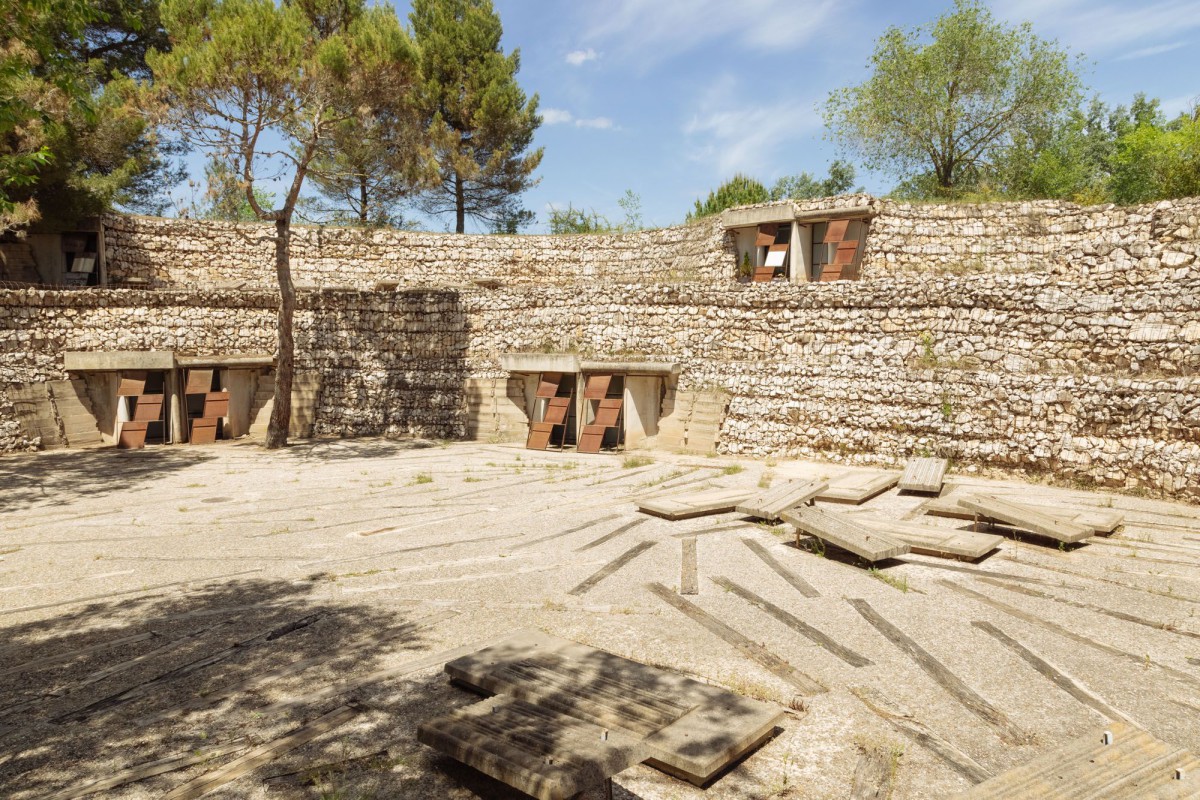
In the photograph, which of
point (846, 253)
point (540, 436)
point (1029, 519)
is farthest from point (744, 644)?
point (846, 253)

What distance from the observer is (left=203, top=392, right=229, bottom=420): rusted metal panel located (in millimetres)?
18875

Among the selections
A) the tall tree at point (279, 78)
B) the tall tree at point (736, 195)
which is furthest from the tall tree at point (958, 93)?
the tall tree at point (279, 78)

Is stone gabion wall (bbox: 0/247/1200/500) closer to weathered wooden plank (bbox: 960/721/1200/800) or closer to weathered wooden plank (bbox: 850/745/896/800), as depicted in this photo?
weathered wooden plank (bbox: 960/721/1200/800)

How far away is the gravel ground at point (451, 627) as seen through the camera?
4.04 meters

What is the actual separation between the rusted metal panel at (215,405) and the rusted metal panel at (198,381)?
0.20m

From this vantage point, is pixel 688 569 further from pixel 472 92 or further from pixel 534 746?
pixel 472 92

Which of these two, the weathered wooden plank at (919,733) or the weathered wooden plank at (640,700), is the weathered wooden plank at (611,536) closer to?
the weathered wooden plank at (640,700)

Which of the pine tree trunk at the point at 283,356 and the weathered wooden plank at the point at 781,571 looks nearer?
the weathered wooden plank at the point at 781,571

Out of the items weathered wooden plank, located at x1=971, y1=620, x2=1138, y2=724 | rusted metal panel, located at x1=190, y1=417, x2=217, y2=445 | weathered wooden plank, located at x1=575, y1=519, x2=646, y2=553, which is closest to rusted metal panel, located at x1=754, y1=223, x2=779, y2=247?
weathered wooden plank, located at x1=575, y1=519, x2=646, y2=553

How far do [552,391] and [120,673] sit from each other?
43.8 ft

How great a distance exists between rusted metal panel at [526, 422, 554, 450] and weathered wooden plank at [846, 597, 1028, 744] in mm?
11953

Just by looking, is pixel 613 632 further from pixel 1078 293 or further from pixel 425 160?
pixel 425 160

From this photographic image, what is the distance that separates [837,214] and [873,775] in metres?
19.0

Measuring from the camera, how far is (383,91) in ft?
61.2
